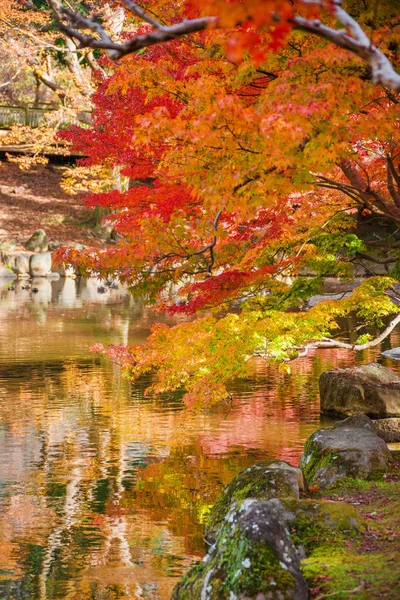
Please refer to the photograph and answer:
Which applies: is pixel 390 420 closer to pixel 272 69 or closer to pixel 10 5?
pixel 272 69

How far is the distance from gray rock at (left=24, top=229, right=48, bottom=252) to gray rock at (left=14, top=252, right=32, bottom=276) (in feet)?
1.44

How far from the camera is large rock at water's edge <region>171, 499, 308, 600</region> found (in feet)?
18.9

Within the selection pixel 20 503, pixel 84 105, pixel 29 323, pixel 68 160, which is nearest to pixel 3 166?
pixel 68 160

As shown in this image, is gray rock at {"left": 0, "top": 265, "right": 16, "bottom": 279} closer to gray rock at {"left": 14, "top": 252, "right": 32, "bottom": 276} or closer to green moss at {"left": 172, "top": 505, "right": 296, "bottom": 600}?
gray rock at {"left": 14, "top": 252, "right": 32, "bottom": 276}

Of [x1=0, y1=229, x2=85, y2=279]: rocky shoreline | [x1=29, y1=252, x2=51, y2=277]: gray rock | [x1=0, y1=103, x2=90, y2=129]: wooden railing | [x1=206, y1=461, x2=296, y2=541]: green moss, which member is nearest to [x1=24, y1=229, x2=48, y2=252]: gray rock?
[x1=0, y1=229, x2=85, y2=279]: rocky shoreline

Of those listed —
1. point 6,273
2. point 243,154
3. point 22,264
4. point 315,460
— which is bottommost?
point 315,460

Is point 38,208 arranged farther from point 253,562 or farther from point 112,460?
point 253,562

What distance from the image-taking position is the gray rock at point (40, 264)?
40.3 meters

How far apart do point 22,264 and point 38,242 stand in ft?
4.31

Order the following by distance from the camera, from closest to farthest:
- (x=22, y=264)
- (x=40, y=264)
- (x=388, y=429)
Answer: (x=388, y=429)
(x=40, y=264)
(x=22, y=264)

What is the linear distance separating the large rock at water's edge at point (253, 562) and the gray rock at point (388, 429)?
6865 mm

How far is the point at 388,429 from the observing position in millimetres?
12930

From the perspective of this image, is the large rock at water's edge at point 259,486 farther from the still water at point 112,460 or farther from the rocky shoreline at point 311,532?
the still water at point 112,460

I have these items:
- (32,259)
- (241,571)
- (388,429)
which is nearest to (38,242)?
(32,259)
